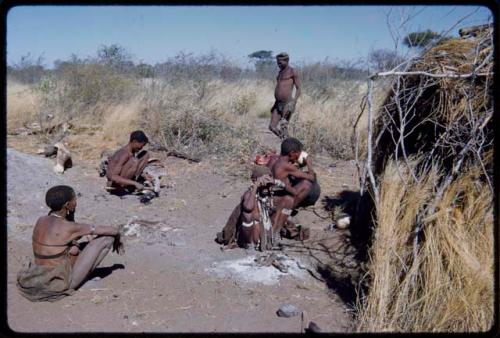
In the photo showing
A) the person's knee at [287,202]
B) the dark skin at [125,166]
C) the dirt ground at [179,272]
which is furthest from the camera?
the dark skin at [125,166]

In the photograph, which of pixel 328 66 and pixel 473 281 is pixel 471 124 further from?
pixel 328 66

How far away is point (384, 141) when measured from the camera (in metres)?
6.60

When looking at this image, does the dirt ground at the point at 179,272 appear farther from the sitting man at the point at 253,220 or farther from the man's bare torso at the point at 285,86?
the man's bare torso at the point at 285,86

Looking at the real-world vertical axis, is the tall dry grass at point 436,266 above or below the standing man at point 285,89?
below

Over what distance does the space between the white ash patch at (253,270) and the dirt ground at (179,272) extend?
1cm

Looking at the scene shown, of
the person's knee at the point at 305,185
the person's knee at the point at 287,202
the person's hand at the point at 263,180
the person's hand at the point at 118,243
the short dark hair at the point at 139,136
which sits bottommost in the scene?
the person's hand at the point at 118,243

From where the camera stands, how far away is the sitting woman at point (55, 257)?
4723 millimetres

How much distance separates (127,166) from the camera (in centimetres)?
825

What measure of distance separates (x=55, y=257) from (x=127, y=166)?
3575 mm

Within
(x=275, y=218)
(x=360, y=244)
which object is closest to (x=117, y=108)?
(x=275, y=218)

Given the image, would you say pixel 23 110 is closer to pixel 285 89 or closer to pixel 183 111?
pixel 183 111

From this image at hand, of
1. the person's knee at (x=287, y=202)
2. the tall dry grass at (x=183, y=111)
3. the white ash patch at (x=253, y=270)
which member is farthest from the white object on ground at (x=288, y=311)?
the tall dry grass at (x=183, y=111)

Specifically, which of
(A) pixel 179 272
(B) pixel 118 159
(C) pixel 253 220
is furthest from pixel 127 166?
(A) pixel 179 272

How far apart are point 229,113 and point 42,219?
8.84 meters
